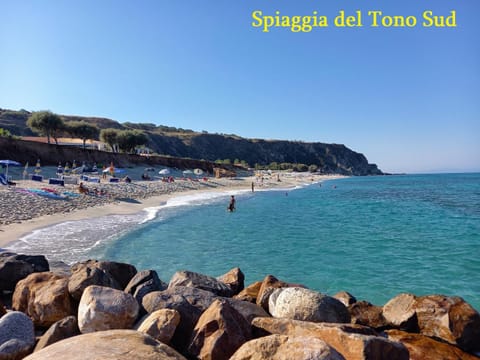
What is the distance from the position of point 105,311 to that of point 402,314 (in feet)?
16.9

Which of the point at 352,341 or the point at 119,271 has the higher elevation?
the point at 352,341

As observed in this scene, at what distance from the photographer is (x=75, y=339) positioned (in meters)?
3.04

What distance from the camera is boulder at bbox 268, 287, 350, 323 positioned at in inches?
189

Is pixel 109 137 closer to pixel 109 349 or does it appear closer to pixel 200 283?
pixel 200 283

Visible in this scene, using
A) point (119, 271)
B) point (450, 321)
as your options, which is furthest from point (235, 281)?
point (450, 321)

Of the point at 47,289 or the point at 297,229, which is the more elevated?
the point at 47,289

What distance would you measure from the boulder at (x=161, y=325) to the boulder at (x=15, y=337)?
4.28 ft

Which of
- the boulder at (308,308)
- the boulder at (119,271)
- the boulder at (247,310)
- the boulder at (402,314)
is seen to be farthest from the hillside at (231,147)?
the boulder at (402,314)

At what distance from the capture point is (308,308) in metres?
4.84

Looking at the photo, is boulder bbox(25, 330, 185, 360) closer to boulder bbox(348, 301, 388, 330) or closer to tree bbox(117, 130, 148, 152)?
boulder bbox(348, 301, 388, 330)

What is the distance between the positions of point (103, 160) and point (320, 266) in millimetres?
48699

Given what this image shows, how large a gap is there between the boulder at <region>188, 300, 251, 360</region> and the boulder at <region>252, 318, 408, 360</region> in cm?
61

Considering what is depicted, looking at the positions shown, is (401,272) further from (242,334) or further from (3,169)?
(3,169)

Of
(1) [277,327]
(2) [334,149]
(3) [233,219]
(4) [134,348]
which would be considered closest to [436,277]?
(1) [277,327]
